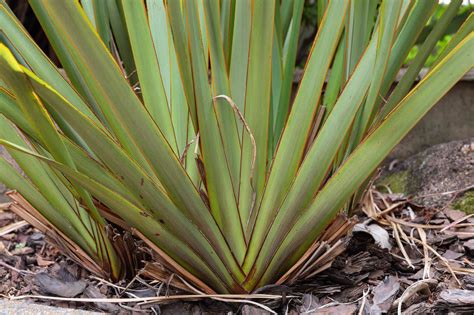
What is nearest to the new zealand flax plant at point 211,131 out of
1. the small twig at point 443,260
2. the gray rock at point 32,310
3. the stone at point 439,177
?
the gray rock at point 32,310

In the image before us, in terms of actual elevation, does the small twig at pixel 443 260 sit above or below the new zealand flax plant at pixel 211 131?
below

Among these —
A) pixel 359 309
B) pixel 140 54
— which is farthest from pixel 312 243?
pixel 140 54

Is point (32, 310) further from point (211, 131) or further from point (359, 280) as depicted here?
point (359, 280)

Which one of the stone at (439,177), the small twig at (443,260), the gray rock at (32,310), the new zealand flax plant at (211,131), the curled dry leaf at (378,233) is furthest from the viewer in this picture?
the stone at (439,177)

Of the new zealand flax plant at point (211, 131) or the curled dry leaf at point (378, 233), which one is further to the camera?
the curled dry leaf at point (378, 233)

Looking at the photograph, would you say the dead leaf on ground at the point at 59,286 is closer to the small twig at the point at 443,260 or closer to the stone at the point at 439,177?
the small twig at the point at 443,260

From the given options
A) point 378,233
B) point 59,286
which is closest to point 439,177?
point 378,233

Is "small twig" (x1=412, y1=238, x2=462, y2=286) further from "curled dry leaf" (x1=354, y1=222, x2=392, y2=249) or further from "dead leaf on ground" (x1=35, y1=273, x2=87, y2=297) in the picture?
"dead leaf on ground" (x1=35, y1=273, x2=87, y2=297)
